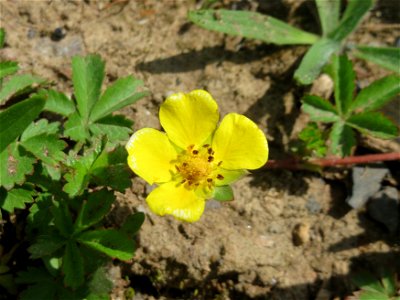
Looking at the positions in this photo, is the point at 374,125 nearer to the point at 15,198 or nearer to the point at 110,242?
the point at 110,242

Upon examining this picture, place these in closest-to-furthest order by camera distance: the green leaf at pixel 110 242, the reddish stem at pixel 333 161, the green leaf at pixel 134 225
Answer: the green leaf at pixel 110 242, the green leaf at pixel 134 225, the reddish stem at pixel 333 161

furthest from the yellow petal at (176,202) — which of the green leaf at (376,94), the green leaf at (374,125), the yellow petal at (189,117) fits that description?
the green leaf at (376,94)

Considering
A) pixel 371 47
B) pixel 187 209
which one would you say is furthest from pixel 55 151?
pixel 371 47

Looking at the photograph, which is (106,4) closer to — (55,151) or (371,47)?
(55,151)

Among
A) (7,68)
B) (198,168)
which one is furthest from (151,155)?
(7,68)

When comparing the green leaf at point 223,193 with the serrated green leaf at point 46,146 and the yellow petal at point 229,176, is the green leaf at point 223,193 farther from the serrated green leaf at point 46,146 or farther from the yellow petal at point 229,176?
the serrated green leaf at point 46,146

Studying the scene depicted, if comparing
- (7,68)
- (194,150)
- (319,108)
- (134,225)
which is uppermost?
(7,68)

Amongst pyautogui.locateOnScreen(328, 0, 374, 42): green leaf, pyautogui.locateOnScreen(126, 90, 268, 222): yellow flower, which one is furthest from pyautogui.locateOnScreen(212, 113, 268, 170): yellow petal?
pyautogui.locateOnScreen(328, 0, 374, 42): green leaf
